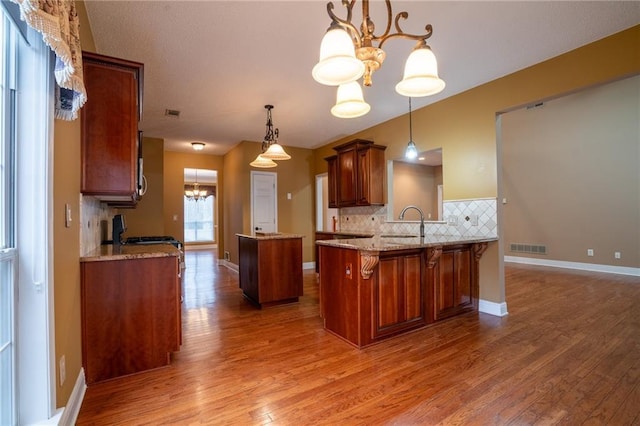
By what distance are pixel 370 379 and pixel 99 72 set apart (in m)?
2.96

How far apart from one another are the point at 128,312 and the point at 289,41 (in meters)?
2.63

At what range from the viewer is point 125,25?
2412 millimetres

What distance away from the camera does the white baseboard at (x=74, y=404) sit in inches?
59.2

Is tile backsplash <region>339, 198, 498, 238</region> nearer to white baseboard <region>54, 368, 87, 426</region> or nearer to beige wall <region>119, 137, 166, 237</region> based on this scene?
white baseboard <region>54, 368, 87, 426</region>

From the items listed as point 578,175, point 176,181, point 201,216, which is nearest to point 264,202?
point 176,181

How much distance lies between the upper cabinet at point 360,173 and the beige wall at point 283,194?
1.51m

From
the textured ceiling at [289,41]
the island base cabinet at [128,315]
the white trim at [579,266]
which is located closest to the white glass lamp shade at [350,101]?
the textured ceiling at [289,41]

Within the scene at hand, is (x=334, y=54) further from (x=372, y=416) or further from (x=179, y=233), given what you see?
(x=179, y=233)

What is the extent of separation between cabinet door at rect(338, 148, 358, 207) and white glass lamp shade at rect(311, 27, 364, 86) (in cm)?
353

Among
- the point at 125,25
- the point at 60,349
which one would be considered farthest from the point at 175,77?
the point at 60,349

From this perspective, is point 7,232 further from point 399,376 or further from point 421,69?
point 399,376

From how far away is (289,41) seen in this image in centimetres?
265

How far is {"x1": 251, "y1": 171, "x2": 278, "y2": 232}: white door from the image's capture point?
6.20 m

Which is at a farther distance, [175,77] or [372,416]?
[175,77]
